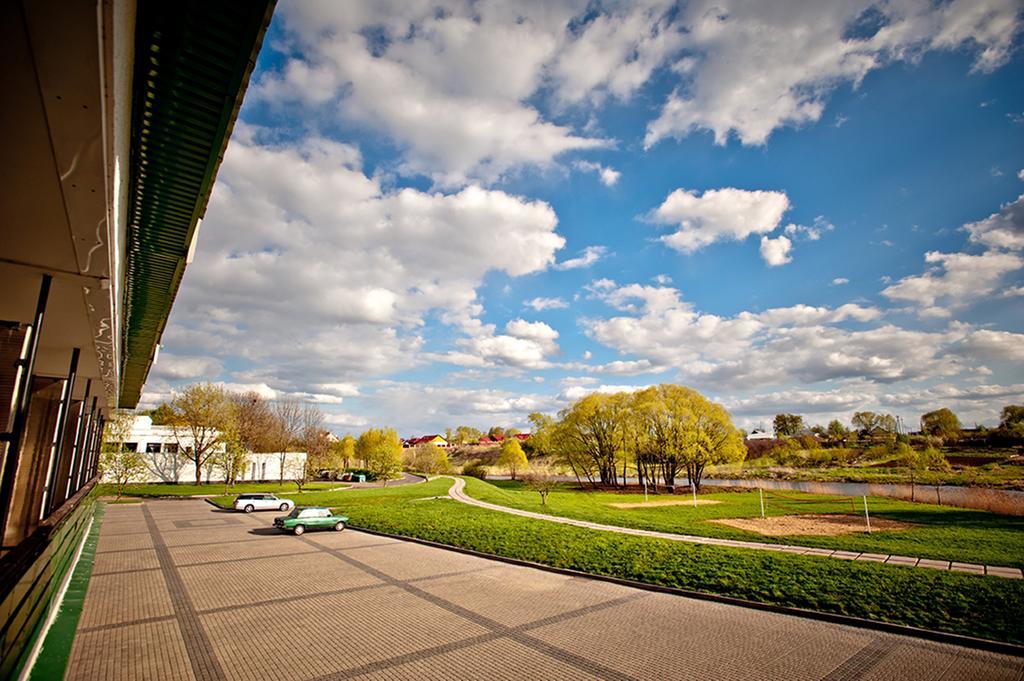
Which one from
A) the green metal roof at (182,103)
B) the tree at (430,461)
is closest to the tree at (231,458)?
the tree at (430,461)

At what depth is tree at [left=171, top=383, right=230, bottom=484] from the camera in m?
47.8

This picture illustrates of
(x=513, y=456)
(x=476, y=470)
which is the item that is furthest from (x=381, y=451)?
(x=476, y=470)

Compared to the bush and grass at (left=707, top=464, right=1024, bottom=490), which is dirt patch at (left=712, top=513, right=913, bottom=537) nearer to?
grass at (left=707, top=464, right=1024, bottom=490)

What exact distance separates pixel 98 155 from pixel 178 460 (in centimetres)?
5980

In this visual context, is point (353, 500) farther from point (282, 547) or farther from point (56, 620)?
point (56, 620)

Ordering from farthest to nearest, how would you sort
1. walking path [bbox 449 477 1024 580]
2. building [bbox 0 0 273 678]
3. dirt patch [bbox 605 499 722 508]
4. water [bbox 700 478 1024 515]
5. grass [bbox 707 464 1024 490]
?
grass [bbox 707 464 1024 490], dirt patch [bbox 605 499 722 508], water [bbox 700 478 1024 515], walking path [bbox 449 477 1024 580], building [bbox 0 0 273 678]

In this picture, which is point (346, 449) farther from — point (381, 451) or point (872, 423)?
point (872, 423)

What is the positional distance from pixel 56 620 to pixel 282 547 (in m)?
9.78

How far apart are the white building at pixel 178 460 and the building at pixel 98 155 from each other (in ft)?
160

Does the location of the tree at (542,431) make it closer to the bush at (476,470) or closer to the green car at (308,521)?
the bush at (476,470)

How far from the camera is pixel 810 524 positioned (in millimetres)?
22125

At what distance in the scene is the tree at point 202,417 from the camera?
47.8 meters

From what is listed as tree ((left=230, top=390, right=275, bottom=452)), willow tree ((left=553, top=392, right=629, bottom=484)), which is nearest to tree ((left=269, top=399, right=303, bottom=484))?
tree ((left=230, top=390, right=275, bottom=452))

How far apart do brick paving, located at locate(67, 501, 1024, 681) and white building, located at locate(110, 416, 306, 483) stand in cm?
4364
